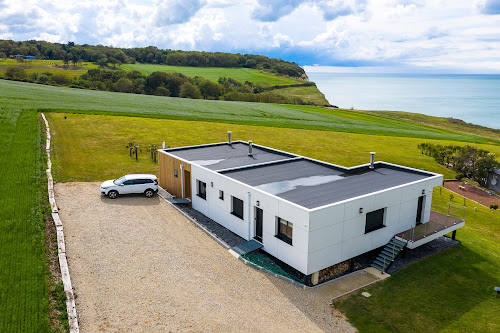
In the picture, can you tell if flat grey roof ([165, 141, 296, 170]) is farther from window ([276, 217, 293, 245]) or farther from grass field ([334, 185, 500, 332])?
grass field ([334, 185, 500, 332])

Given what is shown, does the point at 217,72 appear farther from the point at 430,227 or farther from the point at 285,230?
the point at 285,230

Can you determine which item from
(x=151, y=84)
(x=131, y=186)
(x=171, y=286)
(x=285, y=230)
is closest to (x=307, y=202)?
(x=285, y=230)

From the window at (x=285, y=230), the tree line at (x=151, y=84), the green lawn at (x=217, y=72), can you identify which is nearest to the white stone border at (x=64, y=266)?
the window at (x=285, y=230)

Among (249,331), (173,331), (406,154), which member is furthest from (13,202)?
(406,154)

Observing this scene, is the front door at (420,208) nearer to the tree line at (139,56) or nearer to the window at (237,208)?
the window at (237,208)

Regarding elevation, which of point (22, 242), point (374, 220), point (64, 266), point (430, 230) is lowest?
point (64, 266)

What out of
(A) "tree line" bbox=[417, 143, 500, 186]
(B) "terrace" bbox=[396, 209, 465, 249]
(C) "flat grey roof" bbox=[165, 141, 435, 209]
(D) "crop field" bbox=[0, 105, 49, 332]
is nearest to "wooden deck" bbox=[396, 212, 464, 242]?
(B) "terrace" bbox=[396, 209, 465, 249]
